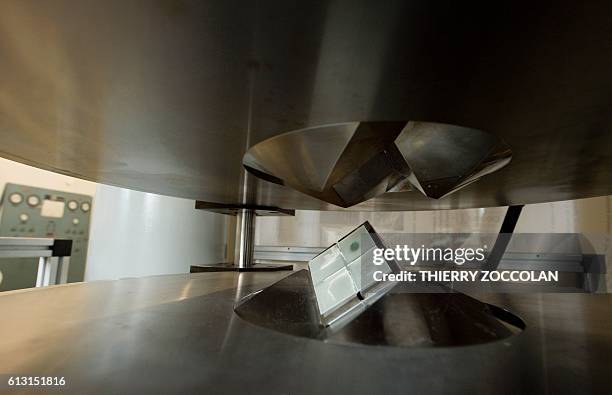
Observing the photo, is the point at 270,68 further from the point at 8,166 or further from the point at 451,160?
the point at 8,166

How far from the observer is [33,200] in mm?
1680

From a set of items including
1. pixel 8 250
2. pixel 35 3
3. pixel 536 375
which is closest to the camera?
pixel 35 3

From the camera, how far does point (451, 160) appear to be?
1.57 feet

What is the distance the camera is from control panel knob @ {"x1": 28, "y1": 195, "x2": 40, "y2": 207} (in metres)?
1.67

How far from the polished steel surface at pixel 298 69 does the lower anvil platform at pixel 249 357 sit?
22cm

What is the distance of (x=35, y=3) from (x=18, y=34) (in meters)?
0.05

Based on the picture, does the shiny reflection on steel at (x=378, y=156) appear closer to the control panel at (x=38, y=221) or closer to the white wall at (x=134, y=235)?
the white wall at (x=134, y=235)

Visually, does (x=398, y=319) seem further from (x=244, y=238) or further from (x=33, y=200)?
(x=33, y=200)

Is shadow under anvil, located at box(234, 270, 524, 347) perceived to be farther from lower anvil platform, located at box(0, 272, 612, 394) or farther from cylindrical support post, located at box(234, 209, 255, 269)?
cylindrical support post, located at box(234, 209, 255, 269)

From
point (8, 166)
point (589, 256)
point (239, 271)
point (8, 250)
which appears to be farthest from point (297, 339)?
point (8, 166)

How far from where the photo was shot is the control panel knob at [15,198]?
1.60 m

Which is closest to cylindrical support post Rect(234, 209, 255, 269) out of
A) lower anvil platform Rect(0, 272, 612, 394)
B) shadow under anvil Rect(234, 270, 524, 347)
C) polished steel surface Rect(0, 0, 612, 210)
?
shadow under anvil Rect(234, 270, 524, 347)

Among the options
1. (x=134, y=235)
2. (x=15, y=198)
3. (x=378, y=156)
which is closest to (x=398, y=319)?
(x=378, y=156)

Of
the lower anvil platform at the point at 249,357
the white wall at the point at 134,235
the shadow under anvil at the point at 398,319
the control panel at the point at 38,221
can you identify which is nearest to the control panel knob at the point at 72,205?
the control panel at the point at 38,221
